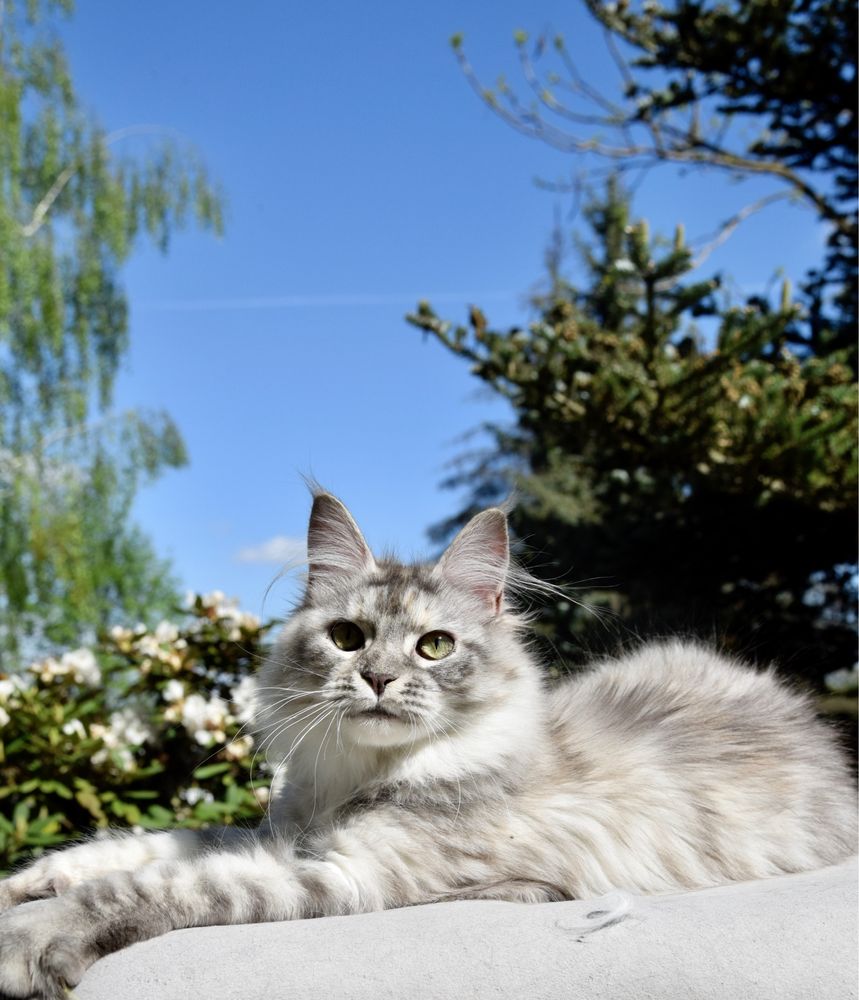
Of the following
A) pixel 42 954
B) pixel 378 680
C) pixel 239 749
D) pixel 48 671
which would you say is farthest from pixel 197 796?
pixel 42 954

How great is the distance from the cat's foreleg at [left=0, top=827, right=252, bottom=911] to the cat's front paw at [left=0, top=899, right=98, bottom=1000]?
339mm

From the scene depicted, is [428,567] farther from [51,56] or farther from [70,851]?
[51,56]

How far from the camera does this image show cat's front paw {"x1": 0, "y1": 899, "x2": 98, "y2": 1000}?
1.42m

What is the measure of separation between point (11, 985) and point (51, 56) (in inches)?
398

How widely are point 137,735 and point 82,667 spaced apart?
0.43 meters

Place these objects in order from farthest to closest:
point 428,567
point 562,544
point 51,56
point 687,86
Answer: point 51,56
point 562,544
point 687,86
point 428,567

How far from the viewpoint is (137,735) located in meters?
3.61

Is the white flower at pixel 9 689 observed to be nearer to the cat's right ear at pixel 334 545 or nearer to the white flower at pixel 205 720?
the white flower at pixel 205 720

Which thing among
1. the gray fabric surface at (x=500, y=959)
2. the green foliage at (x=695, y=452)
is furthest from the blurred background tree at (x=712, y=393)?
the gray fabric surface at (x=500, y=959)

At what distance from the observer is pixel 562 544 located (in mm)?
4875

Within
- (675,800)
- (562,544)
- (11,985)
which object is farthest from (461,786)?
(562,544)

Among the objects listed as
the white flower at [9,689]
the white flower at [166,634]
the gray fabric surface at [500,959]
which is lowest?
the gray fabric surface at [500,959]

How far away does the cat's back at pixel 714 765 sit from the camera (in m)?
2.04

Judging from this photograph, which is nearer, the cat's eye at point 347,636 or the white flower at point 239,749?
the cat's eye at point 347,636
